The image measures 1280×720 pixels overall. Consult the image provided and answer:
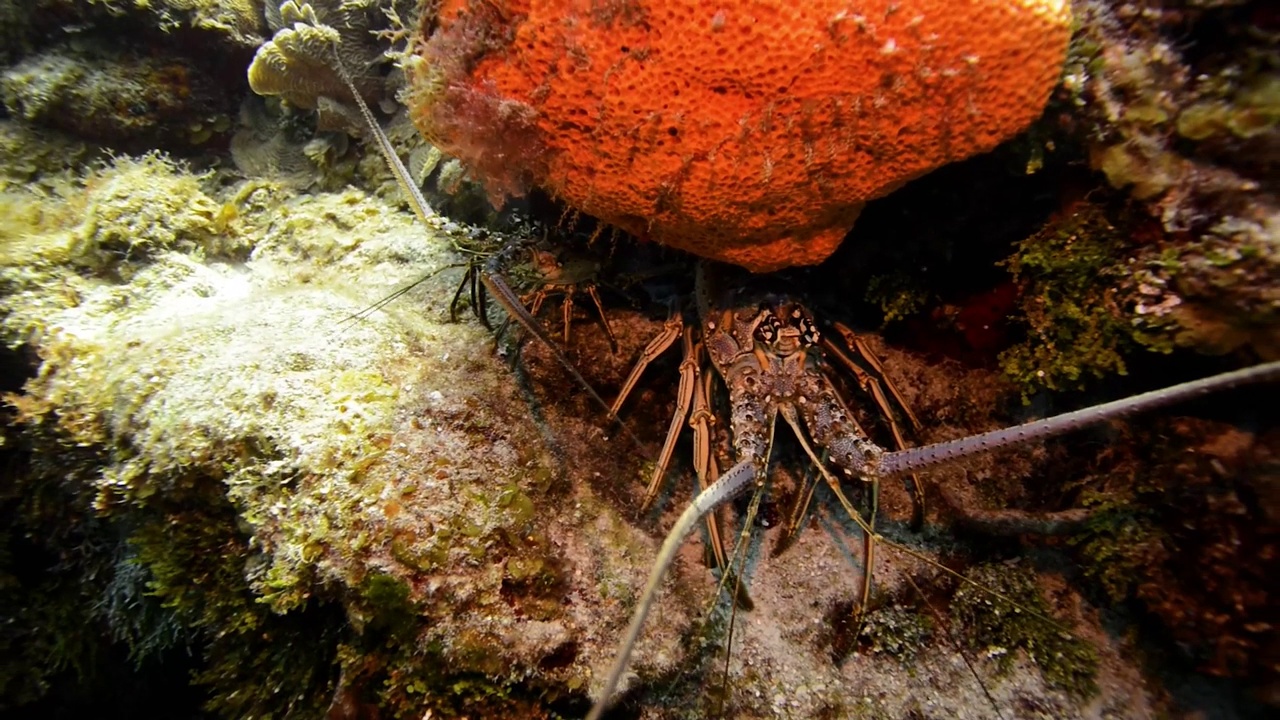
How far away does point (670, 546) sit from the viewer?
134cm

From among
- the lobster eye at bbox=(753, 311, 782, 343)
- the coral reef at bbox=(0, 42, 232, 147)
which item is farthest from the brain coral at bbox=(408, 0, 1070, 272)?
the coral reef at bbox=(0, 42, 232, 147)

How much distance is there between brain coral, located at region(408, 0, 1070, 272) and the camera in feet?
5.64

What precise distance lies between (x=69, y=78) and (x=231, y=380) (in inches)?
180

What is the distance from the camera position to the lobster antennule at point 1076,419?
128 centimetres

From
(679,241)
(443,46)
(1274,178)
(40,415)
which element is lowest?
(40,415)

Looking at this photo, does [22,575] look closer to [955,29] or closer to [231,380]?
[231,380]

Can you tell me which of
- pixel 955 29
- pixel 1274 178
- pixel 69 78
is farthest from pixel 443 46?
pixel 69 78

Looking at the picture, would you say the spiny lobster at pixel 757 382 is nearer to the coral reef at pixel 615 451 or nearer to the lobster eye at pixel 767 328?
the lobster eye at pixel 767 328

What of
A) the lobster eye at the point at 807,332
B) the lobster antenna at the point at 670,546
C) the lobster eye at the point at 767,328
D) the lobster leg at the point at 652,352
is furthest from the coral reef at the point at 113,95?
the lobster antenna at the point at 670,546

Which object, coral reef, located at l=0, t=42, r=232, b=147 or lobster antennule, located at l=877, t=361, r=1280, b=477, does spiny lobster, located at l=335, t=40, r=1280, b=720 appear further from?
coral reef, located at l=0, t=42, r=232, b=147

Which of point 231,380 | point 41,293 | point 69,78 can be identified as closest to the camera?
point 231,380

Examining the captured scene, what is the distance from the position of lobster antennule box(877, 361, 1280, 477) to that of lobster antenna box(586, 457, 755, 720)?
0.67 metres

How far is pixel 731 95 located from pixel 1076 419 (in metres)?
1.53

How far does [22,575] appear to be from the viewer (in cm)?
386
